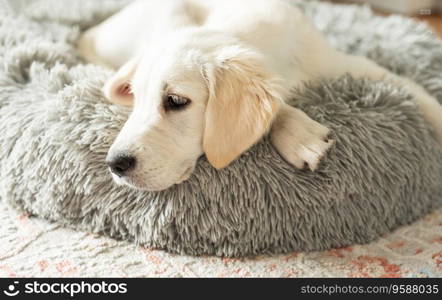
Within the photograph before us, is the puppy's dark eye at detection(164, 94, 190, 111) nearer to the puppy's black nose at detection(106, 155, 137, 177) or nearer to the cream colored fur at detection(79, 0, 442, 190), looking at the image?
the cream colored fur at detection(79, 0, 442, 190)

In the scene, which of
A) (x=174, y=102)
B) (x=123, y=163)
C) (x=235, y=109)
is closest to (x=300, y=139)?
(x=235, y=109)

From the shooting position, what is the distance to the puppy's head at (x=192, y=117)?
1.45 metres

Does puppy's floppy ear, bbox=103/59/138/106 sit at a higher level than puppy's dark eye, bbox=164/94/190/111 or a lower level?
lower

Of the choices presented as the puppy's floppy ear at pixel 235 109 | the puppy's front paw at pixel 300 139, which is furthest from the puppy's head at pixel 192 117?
the puppy's front paw at pixel 300 139

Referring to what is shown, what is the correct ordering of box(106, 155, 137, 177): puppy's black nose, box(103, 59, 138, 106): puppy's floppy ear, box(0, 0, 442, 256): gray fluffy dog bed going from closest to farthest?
box(106, 155, 137, 177): puppy's black nose
box(0, 0, 442, 256): gray fluffy dog bed
box(103, 59, 138, 106): puppy's floppy ear

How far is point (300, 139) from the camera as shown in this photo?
1555 mm

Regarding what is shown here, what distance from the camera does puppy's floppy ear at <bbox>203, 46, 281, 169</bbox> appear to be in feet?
4.84

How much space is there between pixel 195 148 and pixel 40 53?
908 millimetres

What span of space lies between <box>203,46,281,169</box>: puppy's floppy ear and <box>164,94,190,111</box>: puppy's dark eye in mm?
63

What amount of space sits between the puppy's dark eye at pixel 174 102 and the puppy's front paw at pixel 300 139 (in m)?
0.27

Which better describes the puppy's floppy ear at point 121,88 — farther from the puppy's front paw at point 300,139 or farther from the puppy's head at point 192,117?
the puppy's front paw at point 300,139

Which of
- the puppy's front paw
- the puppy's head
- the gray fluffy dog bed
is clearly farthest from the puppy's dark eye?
the puppy's front paw

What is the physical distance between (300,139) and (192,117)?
0.97 feet

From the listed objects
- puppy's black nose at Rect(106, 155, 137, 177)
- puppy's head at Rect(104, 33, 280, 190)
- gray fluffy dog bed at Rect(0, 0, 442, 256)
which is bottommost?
gray fluffy dog bed at Rect(0, 0, 442, 256)
